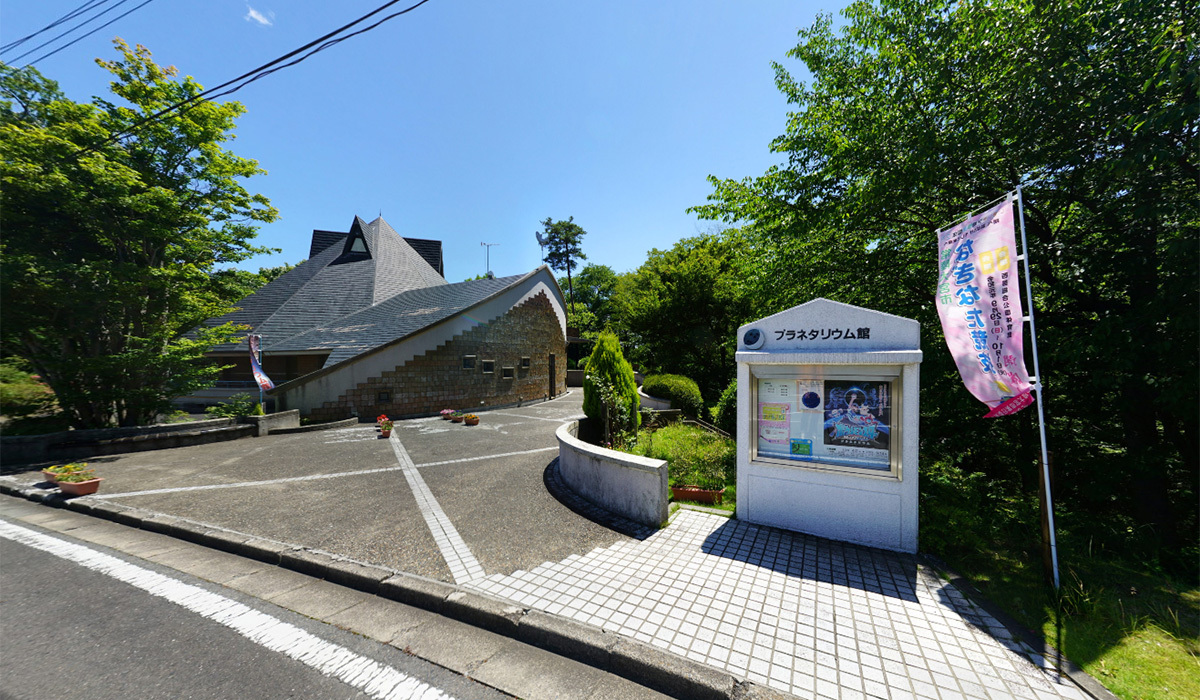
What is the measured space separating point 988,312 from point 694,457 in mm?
4513

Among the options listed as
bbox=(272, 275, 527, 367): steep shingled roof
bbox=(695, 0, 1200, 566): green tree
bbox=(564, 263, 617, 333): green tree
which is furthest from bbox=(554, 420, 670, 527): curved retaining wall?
bbox=(564, 263, 617, 333): green tree

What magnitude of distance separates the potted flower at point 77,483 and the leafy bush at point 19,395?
27.0 ft

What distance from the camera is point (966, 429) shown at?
20.9 ft

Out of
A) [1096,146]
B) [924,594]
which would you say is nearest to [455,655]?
[924,594]

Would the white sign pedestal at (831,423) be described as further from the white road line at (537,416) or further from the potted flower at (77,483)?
the potted flower at (77,483)

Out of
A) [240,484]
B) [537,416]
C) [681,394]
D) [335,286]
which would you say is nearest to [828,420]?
[681,394]

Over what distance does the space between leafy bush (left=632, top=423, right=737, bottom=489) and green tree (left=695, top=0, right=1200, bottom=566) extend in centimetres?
335

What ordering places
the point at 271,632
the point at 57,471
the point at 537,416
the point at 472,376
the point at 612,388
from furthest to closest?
1. the point at 472,376
2. the point at 537,416
3. the point at 612,388
4. the point at 57,471
5. the point at 271,632

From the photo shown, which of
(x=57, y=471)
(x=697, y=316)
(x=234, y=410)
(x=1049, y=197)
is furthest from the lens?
(x=697, y=316)

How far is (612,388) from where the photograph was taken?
8461mm

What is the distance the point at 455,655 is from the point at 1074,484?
9.02m

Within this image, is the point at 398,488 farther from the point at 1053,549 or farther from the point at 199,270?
the point at 199,270

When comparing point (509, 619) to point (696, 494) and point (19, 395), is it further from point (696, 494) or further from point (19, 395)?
point (19, 395)

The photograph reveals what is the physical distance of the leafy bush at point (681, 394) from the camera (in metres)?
13.7
